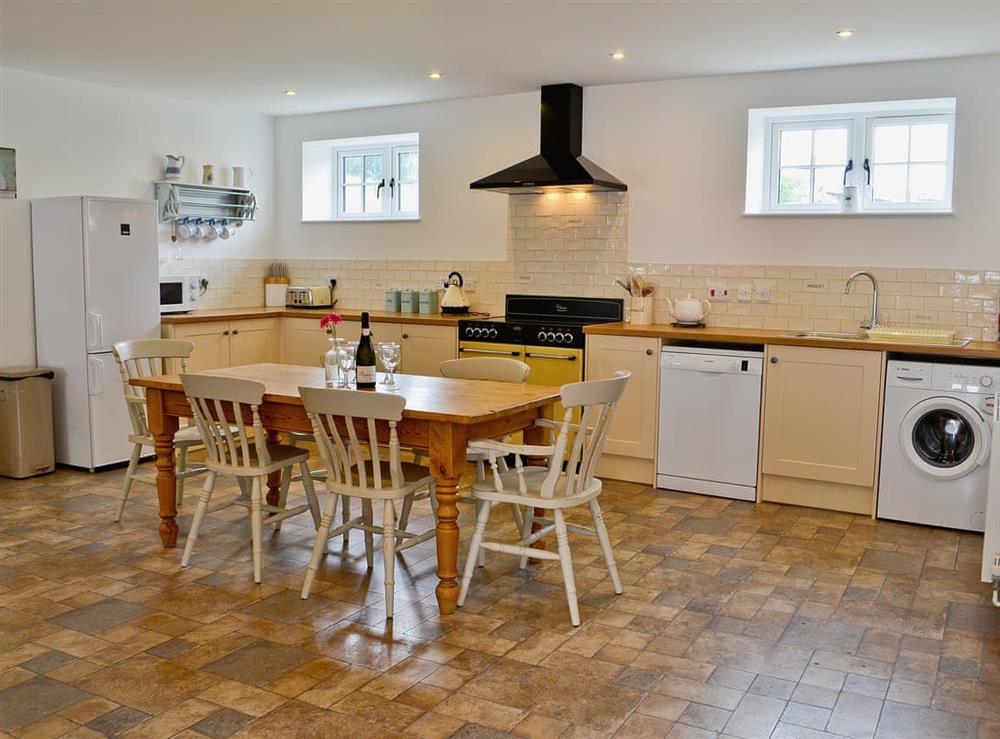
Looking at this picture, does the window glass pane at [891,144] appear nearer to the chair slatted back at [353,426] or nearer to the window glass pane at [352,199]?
the chair slatted back at [353,426]

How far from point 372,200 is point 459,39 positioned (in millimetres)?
2774

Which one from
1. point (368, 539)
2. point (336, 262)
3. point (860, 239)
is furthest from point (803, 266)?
point (336, 262)

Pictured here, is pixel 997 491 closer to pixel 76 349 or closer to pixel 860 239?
pixel 860 239

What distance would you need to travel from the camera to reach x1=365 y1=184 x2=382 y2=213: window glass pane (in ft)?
24.7

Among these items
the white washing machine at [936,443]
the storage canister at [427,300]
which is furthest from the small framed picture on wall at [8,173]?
the white washing machine at [936,443]

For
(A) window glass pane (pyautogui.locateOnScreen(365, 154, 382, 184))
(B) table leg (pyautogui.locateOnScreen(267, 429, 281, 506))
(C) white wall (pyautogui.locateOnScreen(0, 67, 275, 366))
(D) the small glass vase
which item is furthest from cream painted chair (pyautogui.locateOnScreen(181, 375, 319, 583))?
(A) window glass pane (pyautogui.locateOnScreen(365, 154, 382, 184))

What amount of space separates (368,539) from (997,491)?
250 cm

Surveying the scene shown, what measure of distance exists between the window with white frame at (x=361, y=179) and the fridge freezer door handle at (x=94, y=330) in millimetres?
2407

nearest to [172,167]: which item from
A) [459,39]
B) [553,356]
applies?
[459,39]

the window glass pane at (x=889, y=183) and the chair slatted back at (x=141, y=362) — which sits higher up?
the window glass pane at (x=889, y=183)

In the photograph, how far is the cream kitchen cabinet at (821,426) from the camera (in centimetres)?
490

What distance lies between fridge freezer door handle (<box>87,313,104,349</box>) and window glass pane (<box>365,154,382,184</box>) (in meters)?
2.67

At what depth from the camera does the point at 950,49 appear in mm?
4961

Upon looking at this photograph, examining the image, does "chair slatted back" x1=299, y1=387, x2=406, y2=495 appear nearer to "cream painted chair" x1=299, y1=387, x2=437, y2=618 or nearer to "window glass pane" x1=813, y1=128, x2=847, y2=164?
"cream painted chair" x1=299, y1=387, x2=437, y2=618
